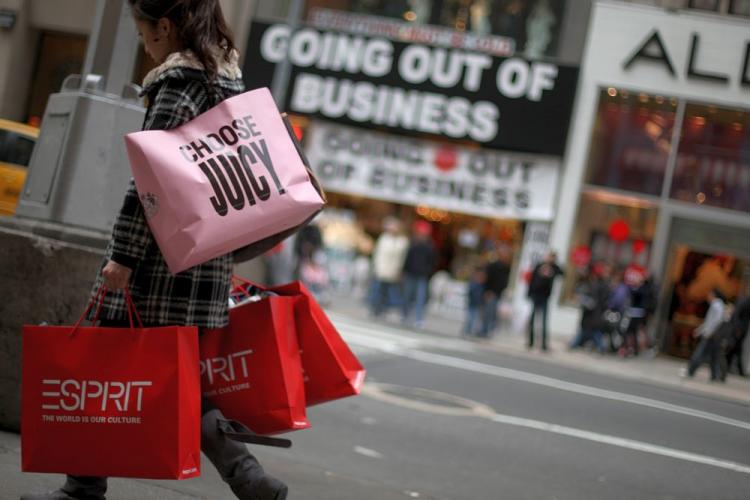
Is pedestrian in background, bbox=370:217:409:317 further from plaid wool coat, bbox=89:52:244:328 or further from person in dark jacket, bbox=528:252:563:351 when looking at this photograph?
plaid wool coat, bbox=89:52:244:328

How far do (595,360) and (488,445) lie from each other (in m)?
10.7

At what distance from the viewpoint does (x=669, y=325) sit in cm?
2048

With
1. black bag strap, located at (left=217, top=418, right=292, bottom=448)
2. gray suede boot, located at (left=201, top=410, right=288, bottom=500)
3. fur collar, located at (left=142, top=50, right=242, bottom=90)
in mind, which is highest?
fur collar, located at (left=142, top=50, right=242, bottom=90)

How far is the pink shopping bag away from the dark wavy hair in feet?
0.62

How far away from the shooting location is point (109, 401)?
3346 millimetres

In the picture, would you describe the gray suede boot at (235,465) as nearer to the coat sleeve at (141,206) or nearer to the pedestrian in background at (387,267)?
the coat sleeve at (141,206)

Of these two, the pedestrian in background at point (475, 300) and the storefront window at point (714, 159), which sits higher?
the storefront window at point (714, 159)

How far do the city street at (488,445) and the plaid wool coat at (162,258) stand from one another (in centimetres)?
109

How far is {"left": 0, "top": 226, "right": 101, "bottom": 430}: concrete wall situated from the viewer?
188 inches

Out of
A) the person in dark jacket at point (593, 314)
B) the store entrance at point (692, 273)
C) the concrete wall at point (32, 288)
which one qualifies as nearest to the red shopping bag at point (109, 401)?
the concrete wall at point (32, 288)

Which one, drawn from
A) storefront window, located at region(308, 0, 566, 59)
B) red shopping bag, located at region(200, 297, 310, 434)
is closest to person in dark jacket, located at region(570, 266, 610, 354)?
storefront window, located at region(308, 0, 566, 59)

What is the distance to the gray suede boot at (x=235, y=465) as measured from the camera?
11.7 feet

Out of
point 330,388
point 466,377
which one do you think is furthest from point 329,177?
point 330,388

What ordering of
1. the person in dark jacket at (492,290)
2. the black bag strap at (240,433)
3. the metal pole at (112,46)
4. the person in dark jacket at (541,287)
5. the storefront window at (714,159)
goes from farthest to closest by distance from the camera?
1. the storefront window at (714,159)
2. the person in dark jacket at (492,290)
3. the person in dark jacket at (541,287)
4. the metal pole at (112,46)
5. the black bag strap at (240,433)
